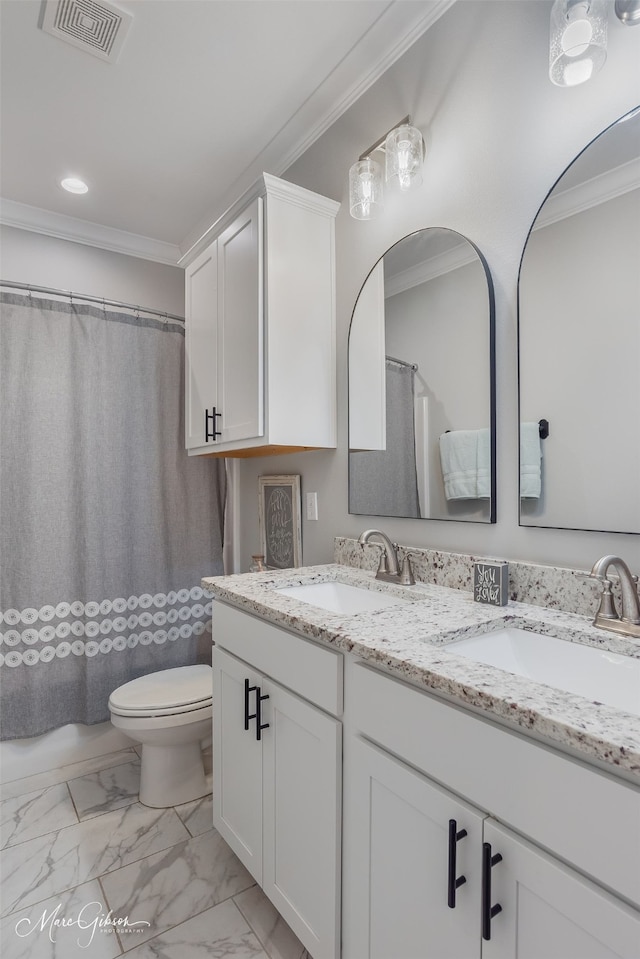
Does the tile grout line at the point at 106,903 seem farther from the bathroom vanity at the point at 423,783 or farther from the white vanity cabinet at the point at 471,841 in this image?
the white vanity cabinet at the point at 471,841

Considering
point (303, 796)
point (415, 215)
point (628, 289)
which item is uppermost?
point (415, 215)

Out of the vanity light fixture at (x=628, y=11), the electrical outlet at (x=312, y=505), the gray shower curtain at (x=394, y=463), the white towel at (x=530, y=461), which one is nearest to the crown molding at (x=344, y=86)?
the vanity light fixture at (x=628, y=11)

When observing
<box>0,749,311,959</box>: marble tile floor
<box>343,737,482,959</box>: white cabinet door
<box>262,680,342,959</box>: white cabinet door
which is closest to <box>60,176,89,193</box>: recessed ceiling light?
<box>262,680,342,959</box>: white cabinet door

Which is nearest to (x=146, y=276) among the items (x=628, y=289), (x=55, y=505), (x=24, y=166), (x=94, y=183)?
(x=94, y=183)

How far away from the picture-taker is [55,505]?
7.43 ft

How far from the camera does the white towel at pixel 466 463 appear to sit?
1.35 meters

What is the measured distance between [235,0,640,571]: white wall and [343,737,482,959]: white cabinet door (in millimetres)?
612

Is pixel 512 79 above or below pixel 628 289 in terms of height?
above

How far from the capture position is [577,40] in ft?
3.38

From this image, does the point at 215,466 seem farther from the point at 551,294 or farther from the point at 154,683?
the point at 551,294

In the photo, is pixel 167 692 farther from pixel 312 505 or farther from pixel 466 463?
pixel 466 463

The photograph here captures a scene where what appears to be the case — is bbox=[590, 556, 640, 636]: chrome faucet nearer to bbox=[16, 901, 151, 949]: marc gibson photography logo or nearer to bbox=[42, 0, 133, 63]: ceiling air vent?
bbox=[16, 901, 151, 949]: marc gibson photography logo

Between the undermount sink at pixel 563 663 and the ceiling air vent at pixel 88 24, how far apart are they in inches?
76.1

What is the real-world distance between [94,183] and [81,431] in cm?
109
